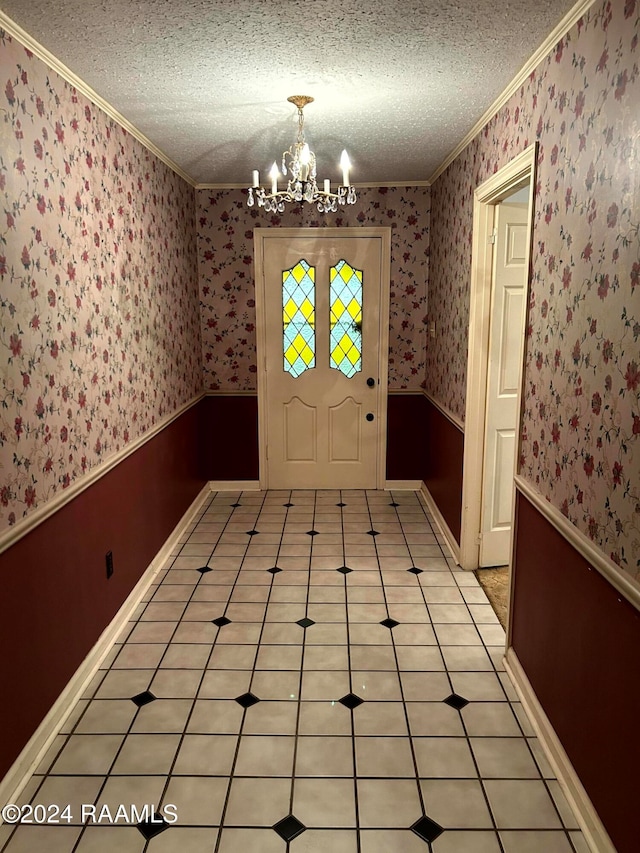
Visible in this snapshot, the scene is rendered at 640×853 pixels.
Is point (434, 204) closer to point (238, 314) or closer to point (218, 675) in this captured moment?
point (238, 314)

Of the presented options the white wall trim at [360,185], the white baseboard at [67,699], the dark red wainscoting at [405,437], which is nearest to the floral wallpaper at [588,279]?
the white baseboard at [67,699]

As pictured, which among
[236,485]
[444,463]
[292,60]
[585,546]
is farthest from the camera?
[236,485]

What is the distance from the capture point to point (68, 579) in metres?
2.58

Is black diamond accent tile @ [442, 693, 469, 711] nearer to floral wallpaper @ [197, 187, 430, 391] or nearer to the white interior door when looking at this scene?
the white interior door

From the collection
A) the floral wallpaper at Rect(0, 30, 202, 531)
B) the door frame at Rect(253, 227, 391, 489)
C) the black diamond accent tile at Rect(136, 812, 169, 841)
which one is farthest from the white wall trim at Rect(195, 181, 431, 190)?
the black diamond accent tile at Rect(136, 812, 169, 841)

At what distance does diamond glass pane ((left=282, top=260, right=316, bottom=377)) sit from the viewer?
5160 mm

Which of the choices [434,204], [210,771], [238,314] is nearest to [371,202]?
[434,204]

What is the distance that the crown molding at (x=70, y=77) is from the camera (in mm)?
2121

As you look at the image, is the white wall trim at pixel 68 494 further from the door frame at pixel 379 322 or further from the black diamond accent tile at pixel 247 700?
the door frame at pixel 379 322

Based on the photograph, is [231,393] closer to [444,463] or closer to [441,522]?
[444,463]

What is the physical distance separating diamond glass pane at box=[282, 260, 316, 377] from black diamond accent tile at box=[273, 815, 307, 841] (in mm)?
3688

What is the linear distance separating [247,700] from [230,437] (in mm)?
3038

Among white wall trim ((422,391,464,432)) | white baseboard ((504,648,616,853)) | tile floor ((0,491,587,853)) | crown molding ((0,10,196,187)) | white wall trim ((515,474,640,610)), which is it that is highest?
crown molding ((0,10,196,187))

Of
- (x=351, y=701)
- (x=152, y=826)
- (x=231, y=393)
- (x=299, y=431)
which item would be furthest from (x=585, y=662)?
(x=231, y=393)
